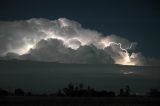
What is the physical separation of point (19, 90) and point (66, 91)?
2688 cm

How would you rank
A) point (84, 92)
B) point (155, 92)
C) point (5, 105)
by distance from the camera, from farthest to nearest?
point (155, 92) < point (84, 92) < point (5, 105)

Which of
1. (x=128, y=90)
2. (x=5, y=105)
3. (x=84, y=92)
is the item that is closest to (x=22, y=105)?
(x=5, y=105)

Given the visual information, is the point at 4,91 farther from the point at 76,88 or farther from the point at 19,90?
the point at 76,88

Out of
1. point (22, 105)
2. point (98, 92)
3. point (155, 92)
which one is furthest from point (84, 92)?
point (22, 105)

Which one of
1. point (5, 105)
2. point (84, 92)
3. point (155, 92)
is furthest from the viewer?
point (155, 92)

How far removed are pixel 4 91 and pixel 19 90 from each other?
20.2 m

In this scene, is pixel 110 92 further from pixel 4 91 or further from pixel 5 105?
pixel 5 105

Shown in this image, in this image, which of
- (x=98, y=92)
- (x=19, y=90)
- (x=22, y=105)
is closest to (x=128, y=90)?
(x=98, y=92)

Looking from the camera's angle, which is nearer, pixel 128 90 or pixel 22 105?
pixel 22 105

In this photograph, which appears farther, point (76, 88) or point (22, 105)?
point (76, 88)

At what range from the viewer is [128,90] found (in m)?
149

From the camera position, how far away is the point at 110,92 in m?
137

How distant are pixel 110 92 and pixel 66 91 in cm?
1849

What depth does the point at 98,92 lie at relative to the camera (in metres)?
134
